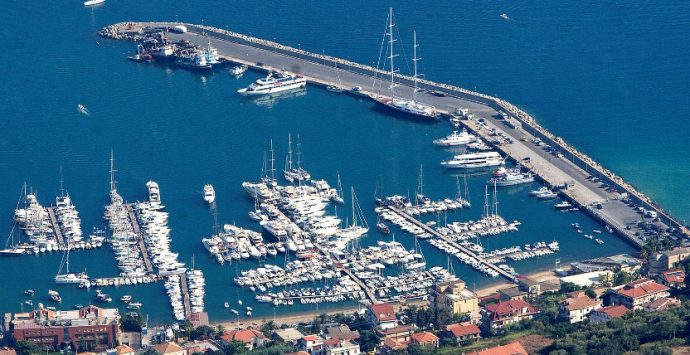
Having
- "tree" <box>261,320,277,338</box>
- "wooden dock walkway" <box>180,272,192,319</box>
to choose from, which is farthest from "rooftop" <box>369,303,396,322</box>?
"wooden dock walkway" <box>180,272,192,319</box>

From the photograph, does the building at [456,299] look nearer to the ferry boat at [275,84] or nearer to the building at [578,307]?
the building at [578,307]

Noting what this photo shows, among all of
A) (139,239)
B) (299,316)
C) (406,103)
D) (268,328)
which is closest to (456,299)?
(299,316)

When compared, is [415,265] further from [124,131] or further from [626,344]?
[124,131]

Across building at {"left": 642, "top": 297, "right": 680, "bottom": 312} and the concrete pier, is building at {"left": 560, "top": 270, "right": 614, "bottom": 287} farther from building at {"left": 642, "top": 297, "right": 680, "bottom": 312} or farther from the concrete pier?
the concrete pier

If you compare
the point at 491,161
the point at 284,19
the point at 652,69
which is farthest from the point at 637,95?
the point at 284,19

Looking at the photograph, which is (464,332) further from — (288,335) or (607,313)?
(288,335)
